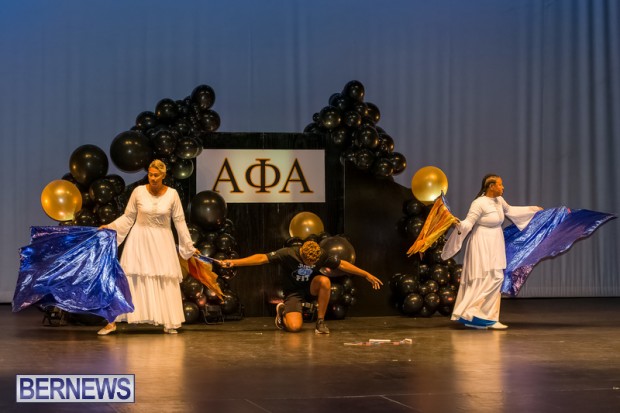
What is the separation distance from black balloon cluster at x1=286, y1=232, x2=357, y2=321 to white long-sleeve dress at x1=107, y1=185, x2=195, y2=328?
1.47 metres

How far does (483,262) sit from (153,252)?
3327 millimetres

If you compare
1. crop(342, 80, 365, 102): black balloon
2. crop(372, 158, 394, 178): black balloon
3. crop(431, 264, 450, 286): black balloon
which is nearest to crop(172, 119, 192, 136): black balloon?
crop(342, 80, 365, 102): black balloon

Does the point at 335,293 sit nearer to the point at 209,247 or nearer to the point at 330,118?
the point at 209,247

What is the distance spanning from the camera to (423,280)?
1126cm

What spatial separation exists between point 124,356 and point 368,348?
2.00 metres

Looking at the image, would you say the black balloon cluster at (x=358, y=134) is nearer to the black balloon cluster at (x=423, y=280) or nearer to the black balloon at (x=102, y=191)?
the black balloon cluster at (x=423, y=280)

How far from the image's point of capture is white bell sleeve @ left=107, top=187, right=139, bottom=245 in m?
9.10

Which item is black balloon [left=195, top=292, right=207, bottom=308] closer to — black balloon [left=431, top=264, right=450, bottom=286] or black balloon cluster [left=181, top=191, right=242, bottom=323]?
black balloon cluster [left=181, top=191, right=242, bottom=323]

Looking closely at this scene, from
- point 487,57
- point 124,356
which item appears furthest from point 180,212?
point 487,57

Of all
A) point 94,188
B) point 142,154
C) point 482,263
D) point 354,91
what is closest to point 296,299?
point 482,263

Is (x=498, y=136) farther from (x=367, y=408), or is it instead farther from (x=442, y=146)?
(x=367, y=408)

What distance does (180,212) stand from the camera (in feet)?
30.0

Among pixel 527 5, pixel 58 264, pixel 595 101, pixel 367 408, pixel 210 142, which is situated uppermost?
pixel 527 5

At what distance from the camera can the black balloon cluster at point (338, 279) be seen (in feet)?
33.2
